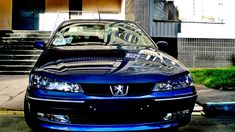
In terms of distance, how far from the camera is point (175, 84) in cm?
434

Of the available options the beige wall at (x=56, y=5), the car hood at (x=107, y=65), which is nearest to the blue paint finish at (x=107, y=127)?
the car hood at (x=107, y=65)

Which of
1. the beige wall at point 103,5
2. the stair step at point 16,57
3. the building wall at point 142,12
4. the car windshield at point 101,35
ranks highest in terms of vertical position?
the beige wall at point 103,5

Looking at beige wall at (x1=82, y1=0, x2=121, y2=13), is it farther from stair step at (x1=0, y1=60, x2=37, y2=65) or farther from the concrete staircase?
stair step at (x1=0, y1=60, x2=37, y2=65)

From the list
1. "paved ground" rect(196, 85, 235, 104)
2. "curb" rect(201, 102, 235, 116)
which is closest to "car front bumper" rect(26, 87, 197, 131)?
"curb" rect(201, 102, 235, 116)

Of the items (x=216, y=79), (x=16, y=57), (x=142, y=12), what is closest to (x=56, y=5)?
(x=16, y=57)

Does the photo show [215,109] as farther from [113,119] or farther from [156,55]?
[113,119]

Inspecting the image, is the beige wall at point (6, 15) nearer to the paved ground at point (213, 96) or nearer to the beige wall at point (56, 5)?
the beige wall at point (56, 5)

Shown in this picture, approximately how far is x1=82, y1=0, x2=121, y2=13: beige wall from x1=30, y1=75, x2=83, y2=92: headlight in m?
15.4

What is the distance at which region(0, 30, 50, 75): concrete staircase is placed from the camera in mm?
12680

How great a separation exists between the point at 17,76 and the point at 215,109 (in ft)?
22.1

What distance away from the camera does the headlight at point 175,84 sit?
4.22 meters

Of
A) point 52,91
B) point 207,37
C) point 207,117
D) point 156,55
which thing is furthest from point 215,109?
point 207,37

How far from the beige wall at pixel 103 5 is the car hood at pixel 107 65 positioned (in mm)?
14282

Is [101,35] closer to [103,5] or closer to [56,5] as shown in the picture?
[103,5]
